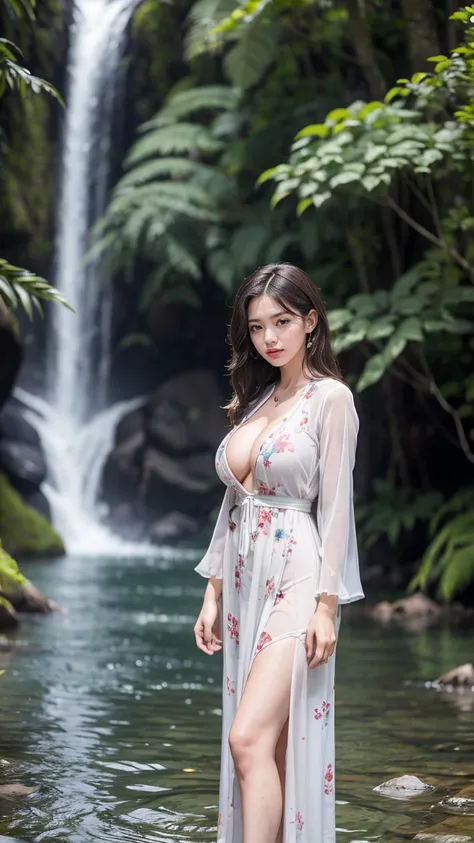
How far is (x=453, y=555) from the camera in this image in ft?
36.9

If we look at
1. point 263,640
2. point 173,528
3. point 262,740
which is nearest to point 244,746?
point 262,740

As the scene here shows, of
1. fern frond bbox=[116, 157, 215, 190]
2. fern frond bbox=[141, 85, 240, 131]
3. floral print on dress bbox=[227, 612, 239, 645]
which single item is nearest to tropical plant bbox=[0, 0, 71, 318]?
floral print on dress bbox=[227, 612, 239, 645]

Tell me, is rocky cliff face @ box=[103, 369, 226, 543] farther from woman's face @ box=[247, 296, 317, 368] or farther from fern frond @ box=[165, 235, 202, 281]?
woman's face @ box=[247, 296, 317, 368]

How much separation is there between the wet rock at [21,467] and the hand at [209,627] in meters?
15.7

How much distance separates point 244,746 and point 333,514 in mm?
666

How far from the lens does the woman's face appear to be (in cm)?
372

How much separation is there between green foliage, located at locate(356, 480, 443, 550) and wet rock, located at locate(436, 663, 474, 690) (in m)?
5.39

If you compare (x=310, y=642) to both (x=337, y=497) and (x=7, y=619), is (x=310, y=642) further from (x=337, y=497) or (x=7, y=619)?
(x=7, y=619)

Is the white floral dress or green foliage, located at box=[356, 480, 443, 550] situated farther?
green foliage, located at box=[356, 480, 443, 550]

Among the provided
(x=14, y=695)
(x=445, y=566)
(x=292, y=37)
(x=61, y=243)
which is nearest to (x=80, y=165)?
(x=61, y=243)

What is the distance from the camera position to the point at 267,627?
353cm

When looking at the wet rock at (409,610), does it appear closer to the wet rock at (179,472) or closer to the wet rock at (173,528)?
the wet rock at (173,528)

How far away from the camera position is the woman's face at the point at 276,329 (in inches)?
146

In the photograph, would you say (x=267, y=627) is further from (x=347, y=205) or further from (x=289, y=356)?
(x=347, y=205)
